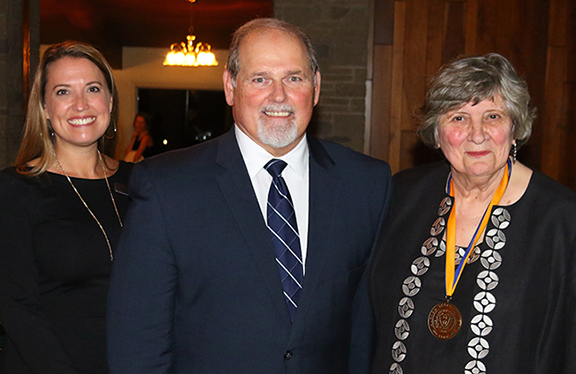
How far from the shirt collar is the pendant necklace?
1.94ft

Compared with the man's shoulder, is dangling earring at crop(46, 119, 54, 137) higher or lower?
higher

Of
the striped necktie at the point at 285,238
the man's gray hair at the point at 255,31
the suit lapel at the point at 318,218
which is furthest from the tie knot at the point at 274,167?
the man's gray hair at the point at 255,31

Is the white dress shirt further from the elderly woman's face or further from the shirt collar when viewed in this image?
the elderly woman's face

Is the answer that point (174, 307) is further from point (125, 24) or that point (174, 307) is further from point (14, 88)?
point (125, 24)

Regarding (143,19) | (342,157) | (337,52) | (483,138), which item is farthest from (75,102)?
(143,19)

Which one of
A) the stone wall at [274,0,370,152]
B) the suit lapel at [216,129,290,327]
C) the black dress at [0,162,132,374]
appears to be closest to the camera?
the suit lapel at [216,129,290,327]

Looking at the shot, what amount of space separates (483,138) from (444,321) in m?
0.64

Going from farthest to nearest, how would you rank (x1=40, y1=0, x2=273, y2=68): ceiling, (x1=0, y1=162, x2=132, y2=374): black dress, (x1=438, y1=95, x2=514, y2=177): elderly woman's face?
(x1=40, y1=0, x2=273, y2=68): ceiling → (x1=0, y1=162, x2=132, y2=374): black dress → (x1=438, y1=95, x2=514, y2=177): elderly woman's face

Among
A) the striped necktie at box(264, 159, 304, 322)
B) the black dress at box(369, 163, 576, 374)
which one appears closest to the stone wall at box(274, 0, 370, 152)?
the black dress at box(369, 163, 576, 374)

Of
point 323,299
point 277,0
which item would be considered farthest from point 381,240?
point 277,0

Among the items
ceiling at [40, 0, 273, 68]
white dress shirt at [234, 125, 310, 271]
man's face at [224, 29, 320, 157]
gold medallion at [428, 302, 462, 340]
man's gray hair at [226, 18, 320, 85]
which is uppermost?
ceiling at [40, 0, 273, 68]

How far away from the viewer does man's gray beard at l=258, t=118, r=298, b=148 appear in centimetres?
187

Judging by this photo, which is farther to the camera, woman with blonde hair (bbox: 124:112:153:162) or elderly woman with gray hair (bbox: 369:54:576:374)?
woman with blonde hair (bbox: 124:112:153:162)

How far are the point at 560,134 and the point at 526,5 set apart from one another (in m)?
1.27
